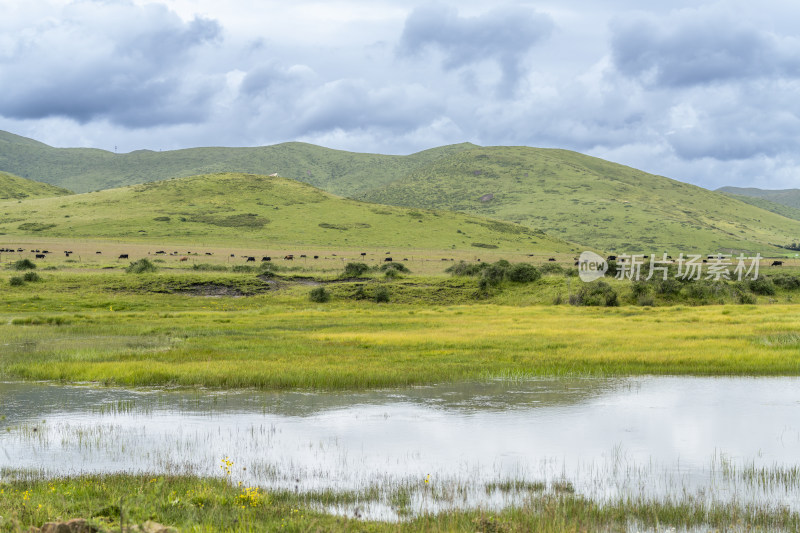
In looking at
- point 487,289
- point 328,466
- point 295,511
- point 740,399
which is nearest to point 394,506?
point 295,511

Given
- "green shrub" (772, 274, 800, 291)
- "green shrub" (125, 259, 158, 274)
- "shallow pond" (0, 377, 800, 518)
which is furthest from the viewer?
"green shrub" (125, 259, 158, 274)

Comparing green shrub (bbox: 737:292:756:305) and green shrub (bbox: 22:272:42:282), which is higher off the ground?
green shrub (bbox: 737:292:756:305)

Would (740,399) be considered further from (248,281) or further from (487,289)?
(248,281)

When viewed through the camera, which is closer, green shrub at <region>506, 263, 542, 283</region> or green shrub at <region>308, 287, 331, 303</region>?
green shrub at <region>308, 287, 331, 303</region>

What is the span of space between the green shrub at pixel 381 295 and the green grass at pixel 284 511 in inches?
1813

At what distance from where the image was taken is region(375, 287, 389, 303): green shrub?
191 feet

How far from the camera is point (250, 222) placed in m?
161

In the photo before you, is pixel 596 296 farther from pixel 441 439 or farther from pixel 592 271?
pixel 441 439

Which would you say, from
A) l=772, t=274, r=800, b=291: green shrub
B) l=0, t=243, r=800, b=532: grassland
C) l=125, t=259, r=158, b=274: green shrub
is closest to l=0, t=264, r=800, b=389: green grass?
l=0, t=243, r=800, b=532: grassland

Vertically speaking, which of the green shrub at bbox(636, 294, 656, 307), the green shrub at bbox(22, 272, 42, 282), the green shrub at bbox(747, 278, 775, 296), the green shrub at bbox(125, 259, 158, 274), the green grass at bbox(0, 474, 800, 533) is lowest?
the green shrub at bbox(22, 272, 42, 282)

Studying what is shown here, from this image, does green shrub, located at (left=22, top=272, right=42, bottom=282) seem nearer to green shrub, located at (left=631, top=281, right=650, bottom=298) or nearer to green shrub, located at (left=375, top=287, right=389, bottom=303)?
green shrub, located at (left=375, top=287, right=389, bottom=303)

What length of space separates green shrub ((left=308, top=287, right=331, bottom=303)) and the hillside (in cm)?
8122

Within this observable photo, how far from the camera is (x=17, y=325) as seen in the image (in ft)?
128

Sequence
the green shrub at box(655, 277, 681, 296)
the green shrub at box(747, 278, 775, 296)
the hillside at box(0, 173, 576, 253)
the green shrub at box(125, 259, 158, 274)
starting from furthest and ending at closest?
the hillside at box(0, 173, 576, 253) < the green shrub at box(125, 259, 158, 274) < the green shrub at box(747, 278, 775, 296) < the green shrub at box(655, 277, 681, 296)
